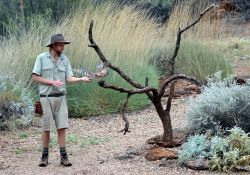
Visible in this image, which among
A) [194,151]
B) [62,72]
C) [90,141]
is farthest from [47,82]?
[194,151]

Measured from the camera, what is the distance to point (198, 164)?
19.2ft

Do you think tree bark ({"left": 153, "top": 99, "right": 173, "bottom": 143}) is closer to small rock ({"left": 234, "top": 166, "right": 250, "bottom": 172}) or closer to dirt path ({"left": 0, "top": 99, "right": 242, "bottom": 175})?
dirt path ({"left": 0, "top": 99, "right": 242, "bottom": 175})

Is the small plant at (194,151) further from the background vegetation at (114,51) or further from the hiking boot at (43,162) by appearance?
the background vegetation at (114,51)

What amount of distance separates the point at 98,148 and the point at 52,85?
133cm

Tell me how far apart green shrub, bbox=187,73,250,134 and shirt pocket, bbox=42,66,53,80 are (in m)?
1.70

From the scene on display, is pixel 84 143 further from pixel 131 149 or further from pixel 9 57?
pixel 9 57

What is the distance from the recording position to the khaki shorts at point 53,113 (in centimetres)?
656

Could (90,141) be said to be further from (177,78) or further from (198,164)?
(198,164)

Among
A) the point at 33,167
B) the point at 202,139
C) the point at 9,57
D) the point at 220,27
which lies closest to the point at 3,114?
the point at 9,57

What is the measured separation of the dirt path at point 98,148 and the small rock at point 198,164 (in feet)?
0.18

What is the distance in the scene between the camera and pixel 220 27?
13.5 m

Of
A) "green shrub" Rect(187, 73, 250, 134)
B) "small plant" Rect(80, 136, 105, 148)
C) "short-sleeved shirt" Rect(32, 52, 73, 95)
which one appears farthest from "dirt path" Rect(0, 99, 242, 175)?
"short-sleeved shirt" Rect(32, 52, 73, 95)

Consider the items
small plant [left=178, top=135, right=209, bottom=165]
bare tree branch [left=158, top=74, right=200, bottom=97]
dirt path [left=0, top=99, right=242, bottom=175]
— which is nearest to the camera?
small plant [left=178, top=135, right=209, bottom=165]

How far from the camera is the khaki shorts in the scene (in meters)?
6.56
